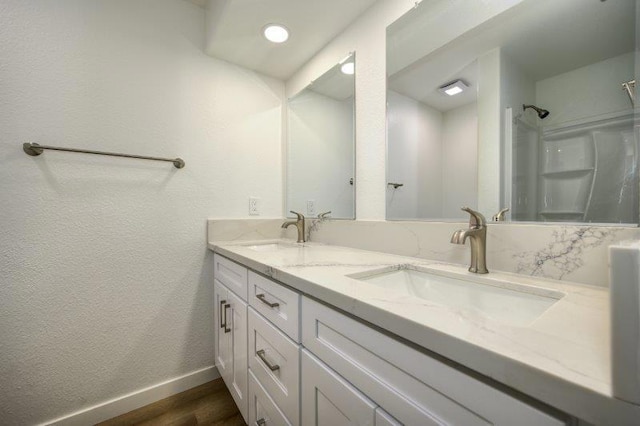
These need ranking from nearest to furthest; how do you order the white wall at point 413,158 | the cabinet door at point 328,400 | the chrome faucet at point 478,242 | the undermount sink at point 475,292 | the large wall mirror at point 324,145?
the cabinet door at point 328,400 → the undermount sink at point 475,292 → the chrome faucet at point 478,242 → the white wall at point 413,158 → the large wall mirror at point 324,145

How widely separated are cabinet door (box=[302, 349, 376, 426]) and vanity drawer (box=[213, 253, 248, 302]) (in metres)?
0.50

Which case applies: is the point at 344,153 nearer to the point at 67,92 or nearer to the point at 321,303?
the point at 321,303

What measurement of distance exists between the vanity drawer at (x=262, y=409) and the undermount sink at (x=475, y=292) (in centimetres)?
50

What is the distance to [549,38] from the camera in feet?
2.46

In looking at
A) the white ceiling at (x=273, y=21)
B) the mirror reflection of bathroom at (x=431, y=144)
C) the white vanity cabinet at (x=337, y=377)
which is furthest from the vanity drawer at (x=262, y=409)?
the white ceiling at (x=273, y=21)

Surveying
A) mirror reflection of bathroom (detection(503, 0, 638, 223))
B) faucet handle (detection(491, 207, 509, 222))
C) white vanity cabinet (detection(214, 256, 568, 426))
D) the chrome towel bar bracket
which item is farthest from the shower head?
the chrome towel bar bracket

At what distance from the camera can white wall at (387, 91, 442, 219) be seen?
1036 mm

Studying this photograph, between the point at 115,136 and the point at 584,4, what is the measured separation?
1822 millimetres

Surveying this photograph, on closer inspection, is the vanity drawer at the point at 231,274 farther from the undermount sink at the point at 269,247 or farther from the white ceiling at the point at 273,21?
the white ceiling at the point at 273,21

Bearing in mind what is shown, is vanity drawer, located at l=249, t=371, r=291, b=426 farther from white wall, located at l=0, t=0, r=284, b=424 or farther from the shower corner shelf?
the shower corner shelf

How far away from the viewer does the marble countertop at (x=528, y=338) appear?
27cm

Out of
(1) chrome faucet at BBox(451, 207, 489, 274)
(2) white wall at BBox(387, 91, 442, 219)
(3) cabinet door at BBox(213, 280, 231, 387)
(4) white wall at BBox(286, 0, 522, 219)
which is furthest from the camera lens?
(3) cabinet door at BBox(213, 280, 231, 387)

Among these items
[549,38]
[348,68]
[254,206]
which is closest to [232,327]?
[254,206]

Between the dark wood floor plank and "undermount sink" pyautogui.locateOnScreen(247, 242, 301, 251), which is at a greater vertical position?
"undermount sink" pyautogui.locateOnScreen(247, 242, 301, 251)
